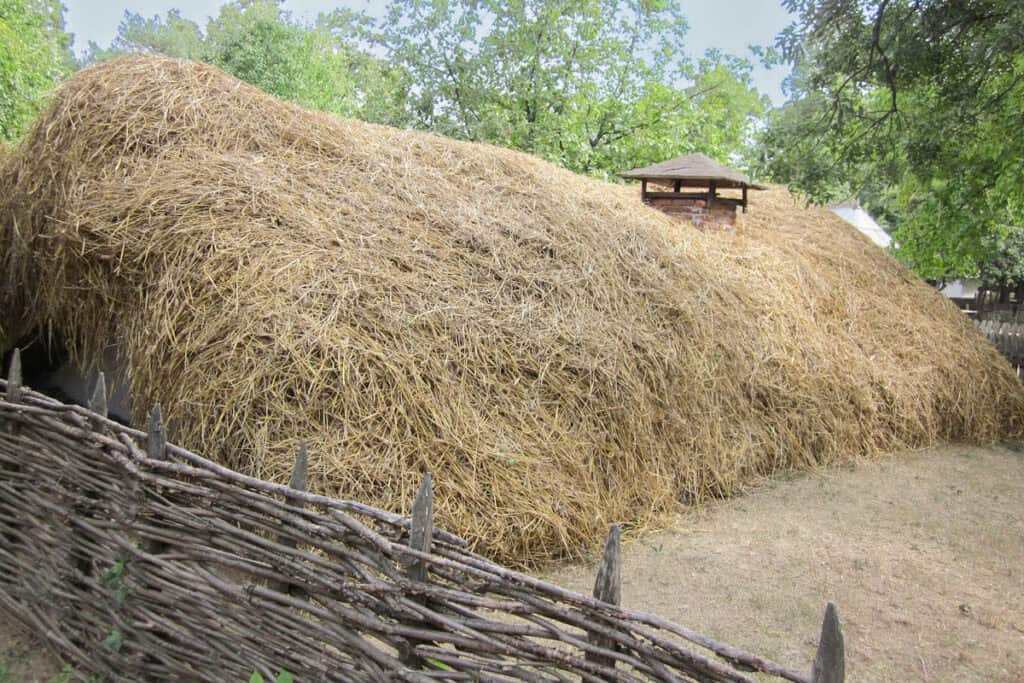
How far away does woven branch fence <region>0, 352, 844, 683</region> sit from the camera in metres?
2.57

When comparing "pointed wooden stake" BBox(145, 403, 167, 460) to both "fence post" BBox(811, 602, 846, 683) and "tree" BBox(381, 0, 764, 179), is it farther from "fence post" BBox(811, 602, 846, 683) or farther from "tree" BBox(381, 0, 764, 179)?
"tree" BBox(381, 0, 764, 179)

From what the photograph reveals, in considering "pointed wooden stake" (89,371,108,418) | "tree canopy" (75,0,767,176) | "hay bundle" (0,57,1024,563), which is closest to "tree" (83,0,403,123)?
"tree canopy" (75,0,767,176)

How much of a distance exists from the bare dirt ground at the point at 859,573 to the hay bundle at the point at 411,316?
1.36 feet

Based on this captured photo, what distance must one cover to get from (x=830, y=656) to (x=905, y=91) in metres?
8.41

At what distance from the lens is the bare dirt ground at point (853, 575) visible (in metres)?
4.44

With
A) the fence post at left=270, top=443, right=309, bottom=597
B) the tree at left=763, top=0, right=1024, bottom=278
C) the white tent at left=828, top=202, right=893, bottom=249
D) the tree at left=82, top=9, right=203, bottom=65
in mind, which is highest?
the tree at left=82, top=9, right=203, bottom=65

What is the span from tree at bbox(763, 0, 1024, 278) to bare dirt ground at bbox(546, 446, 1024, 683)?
3.36 metres

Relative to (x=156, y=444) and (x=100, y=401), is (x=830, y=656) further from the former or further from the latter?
(x=100, y=401)

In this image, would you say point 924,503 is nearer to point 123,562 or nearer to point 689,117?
point 123,562

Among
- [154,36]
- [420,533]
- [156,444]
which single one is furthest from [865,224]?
[154,36]

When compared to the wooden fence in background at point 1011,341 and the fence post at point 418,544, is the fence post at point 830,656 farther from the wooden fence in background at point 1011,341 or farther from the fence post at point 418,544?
the wooden fence in background at point 1011,341

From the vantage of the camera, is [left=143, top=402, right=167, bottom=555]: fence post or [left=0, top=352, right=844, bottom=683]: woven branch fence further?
[left=143, top=402, right=167, bottom=555]: fence post

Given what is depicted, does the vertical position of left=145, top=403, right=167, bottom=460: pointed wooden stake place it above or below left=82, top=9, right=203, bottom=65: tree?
below

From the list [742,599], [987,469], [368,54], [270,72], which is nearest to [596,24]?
[270,72]
